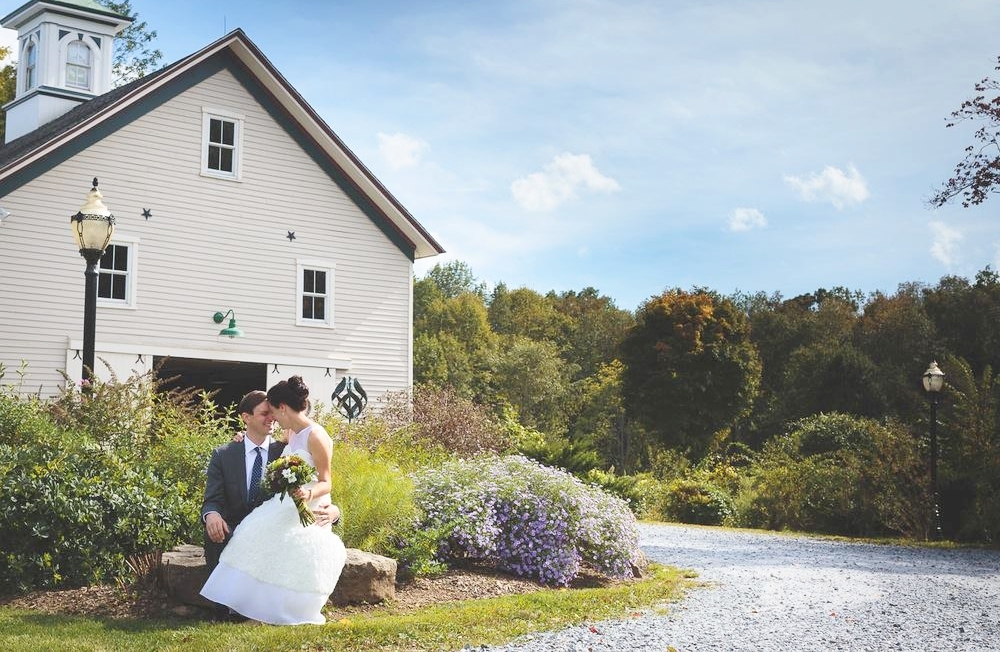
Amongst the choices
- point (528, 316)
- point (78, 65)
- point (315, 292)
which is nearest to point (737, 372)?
point (315, 292)

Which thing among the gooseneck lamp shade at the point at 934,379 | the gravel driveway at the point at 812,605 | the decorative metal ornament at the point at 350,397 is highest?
the gooseneck lamp shade at the point at 934,379

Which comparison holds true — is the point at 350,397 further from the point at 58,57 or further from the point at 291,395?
the point at 291,395

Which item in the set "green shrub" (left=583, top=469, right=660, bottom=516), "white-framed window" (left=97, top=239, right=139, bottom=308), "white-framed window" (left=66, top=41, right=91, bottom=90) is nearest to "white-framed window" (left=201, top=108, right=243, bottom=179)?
"white-framed window" (left=97, top=239, right=139, bottom=308)

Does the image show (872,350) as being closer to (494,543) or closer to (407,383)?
(407,383)

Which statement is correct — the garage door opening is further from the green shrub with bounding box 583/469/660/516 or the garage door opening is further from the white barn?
the green shrub with bounding box 583/469/660/516

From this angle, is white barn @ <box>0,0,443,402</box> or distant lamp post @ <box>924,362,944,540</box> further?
white barn @ <box>0,0,443,402</box>

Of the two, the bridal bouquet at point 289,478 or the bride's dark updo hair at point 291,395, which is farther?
the bride's dark updo hair at point 291,395

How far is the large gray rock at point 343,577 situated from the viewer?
26.2ft

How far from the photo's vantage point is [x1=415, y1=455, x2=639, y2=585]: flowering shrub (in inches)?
399

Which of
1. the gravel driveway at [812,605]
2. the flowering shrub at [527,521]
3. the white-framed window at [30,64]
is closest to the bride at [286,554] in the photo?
the gravel driveway at [812,605]

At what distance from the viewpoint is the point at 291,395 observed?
7430 mm

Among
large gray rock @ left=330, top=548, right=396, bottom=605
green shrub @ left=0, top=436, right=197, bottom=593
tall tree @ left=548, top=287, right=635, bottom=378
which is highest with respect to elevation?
tall tree @ left=548, top=287, right=635, bottom=378

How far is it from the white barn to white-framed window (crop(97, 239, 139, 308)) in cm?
3

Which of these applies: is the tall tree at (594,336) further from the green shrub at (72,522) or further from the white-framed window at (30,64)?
the green shrub at (72,522)
